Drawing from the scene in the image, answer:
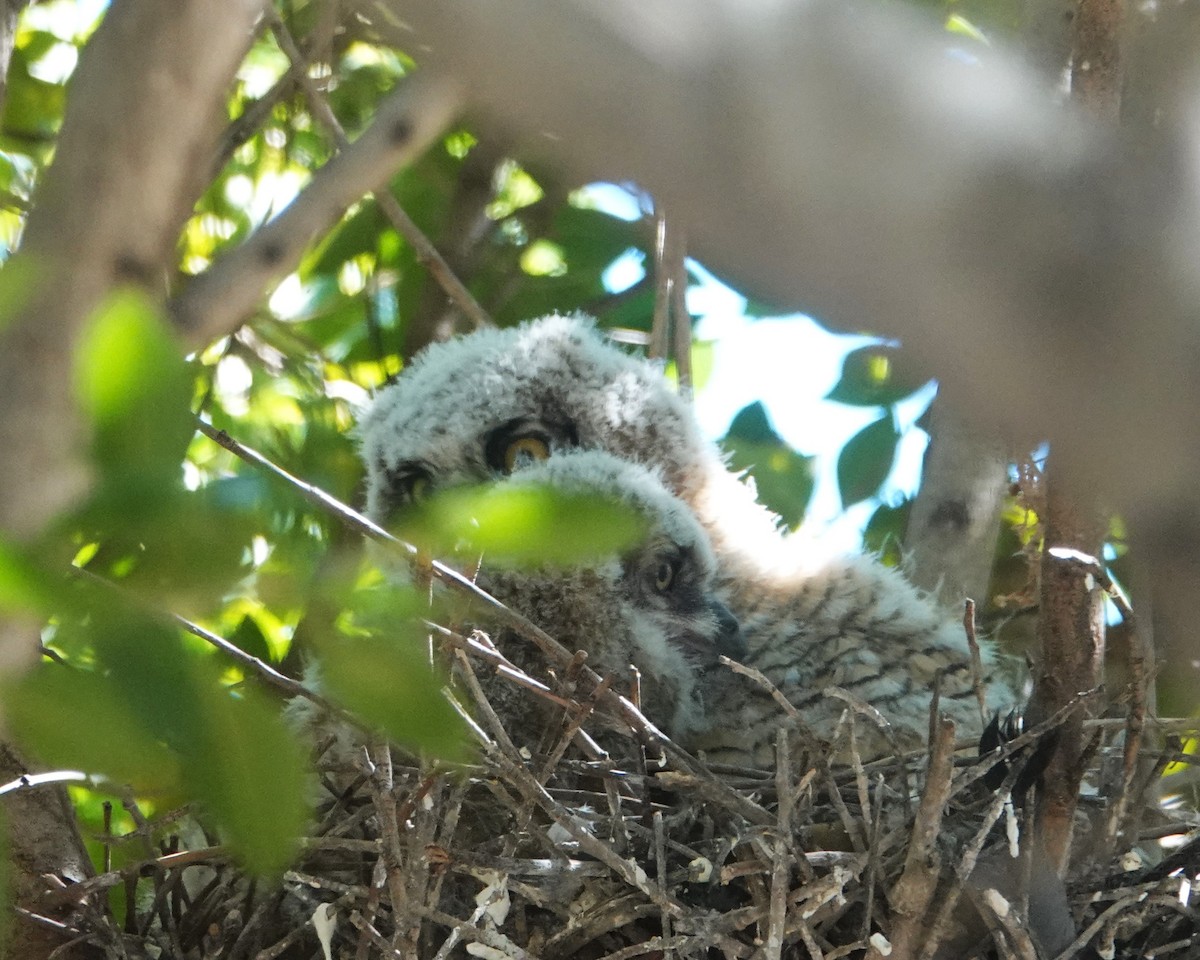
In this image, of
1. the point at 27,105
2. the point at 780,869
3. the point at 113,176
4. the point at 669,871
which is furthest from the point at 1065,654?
the point at 27,105

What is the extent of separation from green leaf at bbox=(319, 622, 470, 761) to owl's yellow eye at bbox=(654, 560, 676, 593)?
147 centimetres

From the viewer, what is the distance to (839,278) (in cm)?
60

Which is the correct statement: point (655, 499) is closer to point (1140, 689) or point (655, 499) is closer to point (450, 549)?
point (1140, 689)

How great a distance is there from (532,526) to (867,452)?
2.24 m

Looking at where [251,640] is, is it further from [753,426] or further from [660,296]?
[753,426]

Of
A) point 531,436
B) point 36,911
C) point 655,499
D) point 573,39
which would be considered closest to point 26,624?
point 573,39

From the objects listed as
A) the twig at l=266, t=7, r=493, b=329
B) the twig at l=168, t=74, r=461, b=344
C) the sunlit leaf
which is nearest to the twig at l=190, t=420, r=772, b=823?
the twig at l=168, t=74, r=461, b=344

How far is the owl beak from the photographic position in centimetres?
221

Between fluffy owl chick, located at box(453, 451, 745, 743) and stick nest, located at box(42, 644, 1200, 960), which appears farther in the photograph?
fluffy owl chick, located at box(453, 451, 745, 743)

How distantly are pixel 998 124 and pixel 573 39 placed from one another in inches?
7.3

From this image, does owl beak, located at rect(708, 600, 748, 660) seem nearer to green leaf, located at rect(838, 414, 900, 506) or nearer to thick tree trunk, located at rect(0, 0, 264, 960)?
green leaf, located at rect(838, 414, 900, 506)

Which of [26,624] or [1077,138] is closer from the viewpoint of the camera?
[1077,138]

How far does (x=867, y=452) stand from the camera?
2.87 metres

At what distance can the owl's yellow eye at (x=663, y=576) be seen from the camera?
222 cm
